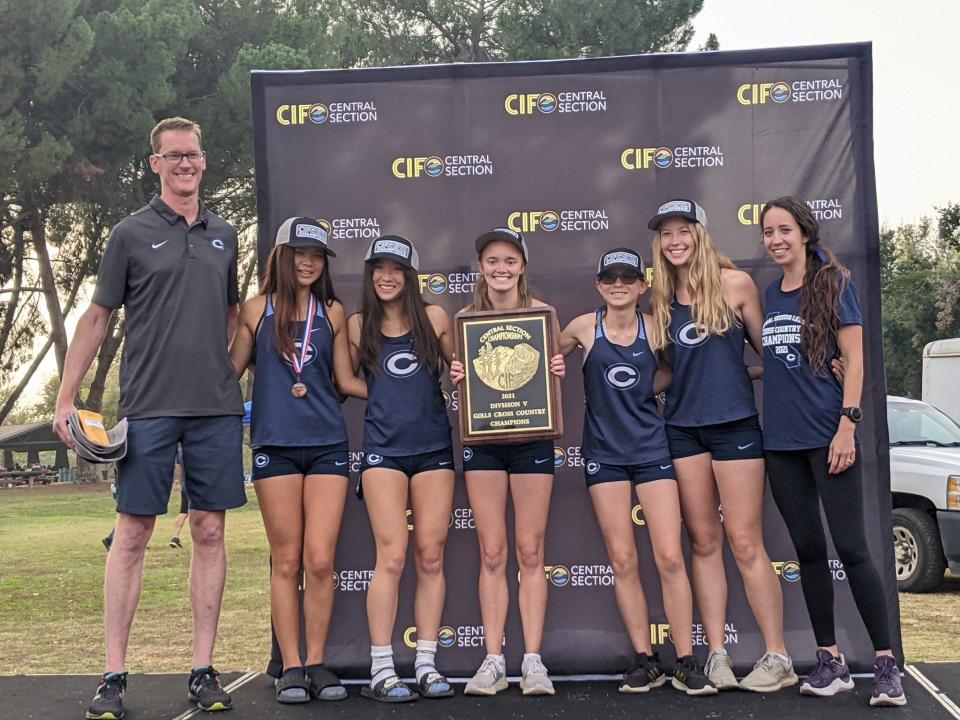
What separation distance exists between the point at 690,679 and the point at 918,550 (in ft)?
14.0

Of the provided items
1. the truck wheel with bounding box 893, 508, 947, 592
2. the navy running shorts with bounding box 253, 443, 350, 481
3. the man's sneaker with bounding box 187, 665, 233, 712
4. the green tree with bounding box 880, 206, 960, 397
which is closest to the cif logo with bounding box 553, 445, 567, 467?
the navy running shorts with bounding box 253, 443, 350, 481

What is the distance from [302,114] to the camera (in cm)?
515

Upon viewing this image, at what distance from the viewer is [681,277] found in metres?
4.62

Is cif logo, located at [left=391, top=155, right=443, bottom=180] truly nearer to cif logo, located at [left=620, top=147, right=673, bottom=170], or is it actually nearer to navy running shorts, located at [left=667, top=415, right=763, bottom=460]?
cif logo, located at [left=620, top=147, right=673, bottom=170]

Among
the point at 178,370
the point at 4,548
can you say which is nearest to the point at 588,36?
the point at 4,548

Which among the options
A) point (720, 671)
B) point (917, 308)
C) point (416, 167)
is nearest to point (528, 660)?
point (720, 671)

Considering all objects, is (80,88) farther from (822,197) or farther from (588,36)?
(822,197)

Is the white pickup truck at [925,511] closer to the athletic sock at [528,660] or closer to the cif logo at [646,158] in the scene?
the cif logo at [646,158]

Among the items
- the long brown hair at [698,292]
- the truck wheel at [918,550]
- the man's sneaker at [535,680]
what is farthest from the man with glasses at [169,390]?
the truck wheel at [918,550]

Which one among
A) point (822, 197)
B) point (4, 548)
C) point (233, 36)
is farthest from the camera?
point (233, 36)

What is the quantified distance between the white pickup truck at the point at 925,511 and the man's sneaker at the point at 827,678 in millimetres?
3607

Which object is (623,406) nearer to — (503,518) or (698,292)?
(698,292)

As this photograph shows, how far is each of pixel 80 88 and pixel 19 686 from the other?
57.6 ft

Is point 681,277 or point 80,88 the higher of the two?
point 80,88
